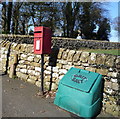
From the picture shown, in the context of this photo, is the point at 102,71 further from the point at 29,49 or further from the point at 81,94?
the point at 29,49

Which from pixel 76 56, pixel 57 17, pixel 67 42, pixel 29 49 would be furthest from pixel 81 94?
pixel 57 17

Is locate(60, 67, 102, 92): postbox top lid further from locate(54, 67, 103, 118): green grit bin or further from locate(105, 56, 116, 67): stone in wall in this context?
locate(105, 56, 116, 67): stone in wall

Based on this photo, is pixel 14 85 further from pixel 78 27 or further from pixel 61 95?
pixel 78 27

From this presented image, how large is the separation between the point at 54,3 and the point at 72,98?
1733cm

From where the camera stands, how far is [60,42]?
9.30 meters

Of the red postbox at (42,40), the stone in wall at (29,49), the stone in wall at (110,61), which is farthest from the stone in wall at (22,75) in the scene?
the stone in wall at (110,61)

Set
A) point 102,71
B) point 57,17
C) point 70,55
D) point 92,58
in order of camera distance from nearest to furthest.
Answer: point 102,71
point 92,58
point 70,55
point 57,17

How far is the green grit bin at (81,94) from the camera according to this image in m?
2.51

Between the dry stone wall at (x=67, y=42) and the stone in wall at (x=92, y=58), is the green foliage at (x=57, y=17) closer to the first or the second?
the dry stone wall at (x=67, y=42)

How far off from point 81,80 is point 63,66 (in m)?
1.06

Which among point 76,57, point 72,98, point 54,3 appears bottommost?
point 72,98

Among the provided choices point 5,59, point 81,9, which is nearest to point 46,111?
point 5,59

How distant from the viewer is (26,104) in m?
3.10

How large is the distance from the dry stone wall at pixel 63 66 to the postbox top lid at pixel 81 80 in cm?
36
